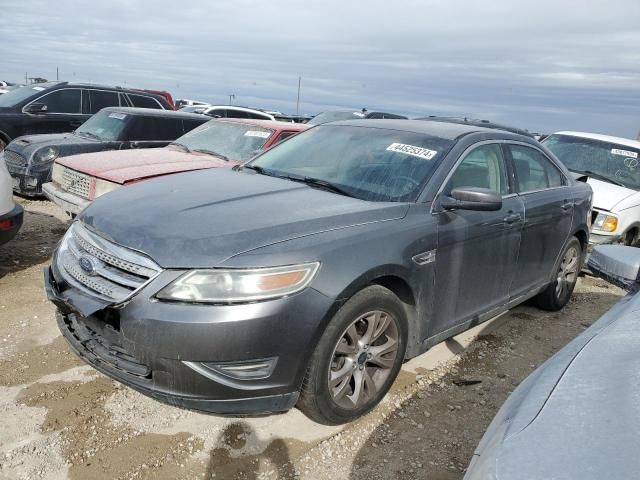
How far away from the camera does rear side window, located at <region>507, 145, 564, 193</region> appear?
4.04 m

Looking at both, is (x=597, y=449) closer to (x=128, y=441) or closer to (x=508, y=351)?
(x=128, y=441)

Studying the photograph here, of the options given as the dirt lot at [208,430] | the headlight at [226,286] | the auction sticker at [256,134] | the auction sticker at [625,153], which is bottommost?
the dirt lot at [208,430]

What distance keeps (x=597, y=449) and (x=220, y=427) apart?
2035 millimetres

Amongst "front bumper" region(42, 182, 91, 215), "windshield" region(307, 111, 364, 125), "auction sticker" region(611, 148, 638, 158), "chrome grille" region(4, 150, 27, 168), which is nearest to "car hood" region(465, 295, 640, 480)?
"front bumper" region(42, 182, 91, 215)

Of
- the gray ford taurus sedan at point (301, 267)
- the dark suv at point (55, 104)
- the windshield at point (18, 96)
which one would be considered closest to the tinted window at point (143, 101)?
the dark suv at point (55, 104)

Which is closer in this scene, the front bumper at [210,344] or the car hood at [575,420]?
the car hood at [575,420]

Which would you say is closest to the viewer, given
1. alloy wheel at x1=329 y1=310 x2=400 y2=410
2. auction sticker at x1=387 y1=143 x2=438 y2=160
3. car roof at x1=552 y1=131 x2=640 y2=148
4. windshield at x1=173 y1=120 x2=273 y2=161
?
alloy wheel at x1=329 y1=310 x2=400 y2=410

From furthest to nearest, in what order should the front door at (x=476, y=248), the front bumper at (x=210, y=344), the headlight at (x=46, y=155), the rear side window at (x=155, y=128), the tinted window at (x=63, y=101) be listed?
the tinted window at (x=63, y=101)
the rear side window at (x=155, y=128)
the headlight at (x=46, y=155)
the front door at (x=476, y=248)
the front bumper at (x=210, y=344)

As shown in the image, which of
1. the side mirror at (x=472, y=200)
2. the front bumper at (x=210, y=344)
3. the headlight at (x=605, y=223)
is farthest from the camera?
the headlight at (x=605, y=223)

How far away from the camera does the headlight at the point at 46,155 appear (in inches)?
286

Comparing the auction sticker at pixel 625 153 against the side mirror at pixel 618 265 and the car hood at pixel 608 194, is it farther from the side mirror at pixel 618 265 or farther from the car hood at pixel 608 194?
the side mirror at pixel 618 265

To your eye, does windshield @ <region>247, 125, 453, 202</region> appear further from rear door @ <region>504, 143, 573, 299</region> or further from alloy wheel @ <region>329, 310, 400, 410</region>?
rear door @ <region>504, 143, 573, 299</region>

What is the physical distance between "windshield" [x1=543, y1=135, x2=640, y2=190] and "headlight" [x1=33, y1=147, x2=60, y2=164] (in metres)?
7.33

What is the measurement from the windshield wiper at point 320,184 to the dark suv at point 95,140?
5154 millimetres
